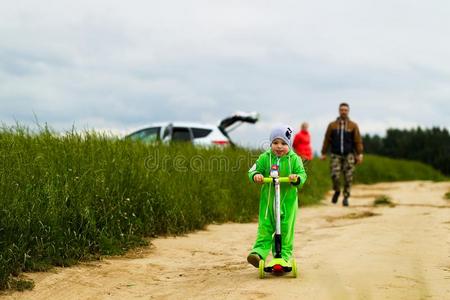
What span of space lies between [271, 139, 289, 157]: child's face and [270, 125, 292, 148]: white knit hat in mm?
35

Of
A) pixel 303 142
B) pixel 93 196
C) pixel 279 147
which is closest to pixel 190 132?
pixel 303 142

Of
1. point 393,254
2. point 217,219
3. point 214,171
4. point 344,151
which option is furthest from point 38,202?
point 344,151

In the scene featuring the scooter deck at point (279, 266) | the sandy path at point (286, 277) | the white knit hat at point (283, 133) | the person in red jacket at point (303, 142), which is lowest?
the sandy path at point (286, 277)

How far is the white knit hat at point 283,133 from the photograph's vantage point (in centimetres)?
631

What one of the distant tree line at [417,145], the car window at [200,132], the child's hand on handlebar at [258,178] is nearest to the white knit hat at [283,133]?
the child's hand on handlebar at [258,178]

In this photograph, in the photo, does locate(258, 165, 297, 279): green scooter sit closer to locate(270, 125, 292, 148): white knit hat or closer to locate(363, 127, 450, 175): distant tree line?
locate(270, 125, 292, 148): white knit hat

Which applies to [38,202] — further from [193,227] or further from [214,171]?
[214,171]

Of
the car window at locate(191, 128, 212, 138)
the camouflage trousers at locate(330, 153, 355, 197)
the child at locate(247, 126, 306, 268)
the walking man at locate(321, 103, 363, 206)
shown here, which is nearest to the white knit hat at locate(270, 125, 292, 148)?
the child at locate(247, 126, 306, 268)

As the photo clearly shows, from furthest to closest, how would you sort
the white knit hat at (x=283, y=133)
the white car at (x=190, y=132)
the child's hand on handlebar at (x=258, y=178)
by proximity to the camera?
the white car at (x=190, y=132) → the white knit hat at (x=283, y=133) → the child's hand on handlebar at (x=258, y=178)

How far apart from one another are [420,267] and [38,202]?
374cm

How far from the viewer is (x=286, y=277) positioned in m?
5.90

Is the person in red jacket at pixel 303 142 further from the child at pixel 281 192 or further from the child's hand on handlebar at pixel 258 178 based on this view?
the child's hand on handlebar at pixel 258 178

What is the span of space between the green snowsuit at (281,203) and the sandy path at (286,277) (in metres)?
0.32

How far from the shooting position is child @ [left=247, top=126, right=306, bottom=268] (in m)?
6.22
